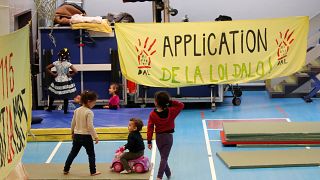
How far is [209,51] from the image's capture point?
12.1 m

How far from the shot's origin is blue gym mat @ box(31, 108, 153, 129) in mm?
11617

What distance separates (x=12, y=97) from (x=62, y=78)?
8.56 metres

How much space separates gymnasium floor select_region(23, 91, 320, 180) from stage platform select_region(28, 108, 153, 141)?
0.68 feet

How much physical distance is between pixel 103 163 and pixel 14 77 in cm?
431

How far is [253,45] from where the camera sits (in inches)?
482

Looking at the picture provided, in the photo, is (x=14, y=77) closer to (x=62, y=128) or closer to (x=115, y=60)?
(x=62, y=128)

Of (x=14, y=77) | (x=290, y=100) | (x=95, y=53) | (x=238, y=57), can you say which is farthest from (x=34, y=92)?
(x=14, y=77)

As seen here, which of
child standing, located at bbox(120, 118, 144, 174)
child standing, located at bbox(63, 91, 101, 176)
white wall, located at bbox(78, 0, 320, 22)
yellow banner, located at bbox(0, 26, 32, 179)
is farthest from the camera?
white wall, located at bbox(78, 0, 320, 22)

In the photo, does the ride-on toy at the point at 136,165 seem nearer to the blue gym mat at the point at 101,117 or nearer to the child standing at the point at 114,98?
the blue gym mat at the point at 101,117

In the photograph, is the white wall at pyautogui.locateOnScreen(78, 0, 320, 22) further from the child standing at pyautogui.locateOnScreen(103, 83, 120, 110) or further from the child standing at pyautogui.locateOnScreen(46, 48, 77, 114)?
the child standing at pyautogui.locateOnScreen(46, 48, 77, 114)

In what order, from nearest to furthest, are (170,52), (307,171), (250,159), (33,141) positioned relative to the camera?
(307,171)
(250,159)
(33,141)
(170,52)

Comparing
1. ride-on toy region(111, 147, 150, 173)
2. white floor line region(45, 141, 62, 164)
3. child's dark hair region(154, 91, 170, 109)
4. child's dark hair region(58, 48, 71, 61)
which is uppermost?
child's dark hair region(58, 48, 71, 61)

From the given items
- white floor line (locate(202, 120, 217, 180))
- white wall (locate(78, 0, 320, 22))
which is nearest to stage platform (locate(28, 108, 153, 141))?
white floor line (locate(202, 120, 217, 180))

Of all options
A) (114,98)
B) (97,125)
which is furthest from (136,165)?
(114,98)
